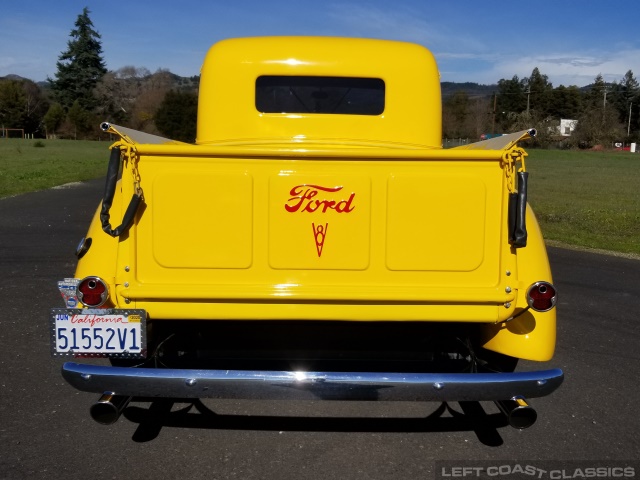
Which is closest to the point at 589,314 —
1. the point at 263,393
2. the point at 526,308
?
the point at 526,308

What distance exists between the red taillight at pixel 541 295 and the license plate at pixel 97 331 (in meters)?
1.91

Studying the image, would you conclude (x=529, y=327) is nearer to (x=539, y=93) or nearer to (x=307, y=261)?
(x=307, y=261)

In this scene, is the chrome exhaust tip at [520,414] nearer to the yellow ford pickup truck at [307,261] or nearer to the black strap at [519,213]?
the yellow ford pickup truck at [307,261]

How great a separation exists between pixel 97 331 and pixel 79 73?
9911 cm

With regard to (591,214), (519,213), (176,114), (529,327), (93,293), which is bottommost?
(591,214)

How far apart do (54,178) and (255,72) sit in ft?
61.6

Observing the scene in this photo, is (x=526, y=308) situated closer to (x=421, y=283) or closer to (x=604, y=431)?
(x=421, y=283)

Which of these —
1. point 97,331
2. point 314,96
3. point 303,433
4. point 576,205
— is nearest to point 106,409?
point 97,331

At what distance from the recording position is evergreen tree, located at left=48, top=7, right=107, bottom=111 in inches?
3656

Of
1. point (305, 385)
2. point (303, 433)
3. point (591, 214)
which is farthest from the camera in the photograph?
point (591, 214)

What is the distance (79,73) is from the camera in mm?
93125

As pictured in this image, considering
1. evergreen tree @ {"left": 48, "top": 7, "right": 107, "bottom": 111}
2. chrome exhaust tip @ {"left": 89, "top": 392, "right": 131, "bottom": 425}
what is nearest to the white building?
evergreen tree @ {"left": 48, "top": 7, "right": 107, "bottom": 111}

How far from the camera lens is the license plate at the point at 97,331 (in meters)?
3.12

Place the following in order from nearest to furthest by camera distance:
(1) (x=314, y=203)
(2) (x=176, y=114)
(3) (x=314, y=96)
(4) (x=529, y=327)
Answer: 1. (1) (x=314, y=203)
2. (4) (x=529, y=327)
3. (3) (x=314, y=96)
4. (2) (x=176, y=114)
